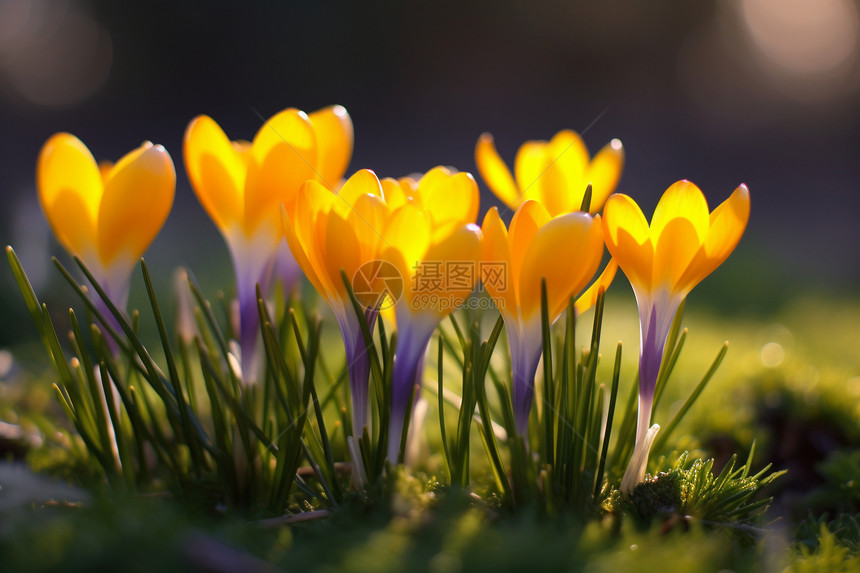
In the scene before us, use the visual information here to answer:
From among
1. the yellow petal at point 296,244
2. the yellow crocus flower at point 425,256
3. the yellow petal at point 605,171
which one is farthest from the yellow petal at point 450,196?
the yellow petal at point 605,171

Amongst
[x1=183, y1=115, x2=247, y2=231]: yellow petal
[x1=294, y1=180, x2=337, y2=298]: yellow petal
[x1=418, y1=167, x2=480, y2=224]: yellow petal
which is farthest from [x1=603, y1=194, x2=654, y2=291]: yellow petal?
[x1=183, y1=115, x2=247, y2=231]: yellow petal

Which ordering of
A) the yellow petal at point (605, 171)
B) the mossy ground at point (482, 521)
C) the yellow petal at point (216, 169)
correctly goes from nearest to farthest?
the mossy ground at point (482, 521) → the yellow petal at point (216, 169) → the yellow petal at point (605, 171)

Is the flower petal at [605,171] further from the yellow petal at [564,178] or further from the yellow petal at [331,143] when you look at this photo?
the yellow petal at [331,143]

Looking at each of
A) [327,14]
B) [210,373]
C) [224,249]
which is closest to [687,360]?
[210,373]

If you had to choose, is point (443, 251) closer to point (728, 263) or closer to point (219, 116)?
point (728, 263)

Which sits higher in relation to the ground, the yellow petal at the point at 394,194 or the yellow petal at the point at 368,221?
the yellow petal at the point at 394,194

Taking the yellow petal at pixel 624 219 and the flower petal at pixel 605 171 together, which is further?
the flower petal at pixel 605 171

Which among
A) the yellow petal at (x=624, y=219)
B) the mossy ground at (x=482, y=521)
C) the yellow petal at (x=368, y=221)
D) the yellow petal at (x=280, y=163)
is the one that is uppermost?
the yellow petal at (x=280, y=163)

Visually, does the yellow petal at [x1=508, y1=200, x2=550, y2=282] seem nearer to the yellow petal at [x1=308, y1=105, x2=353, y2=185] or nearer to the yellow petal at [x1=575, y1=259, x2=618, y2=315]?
the yellow petal at [x1=575, y1=259, x2=618, y2=315]
